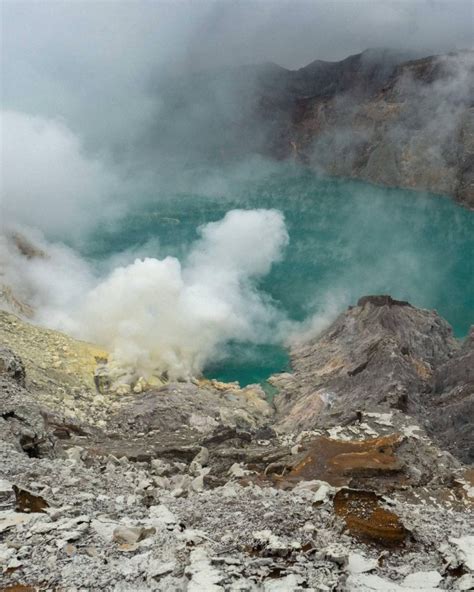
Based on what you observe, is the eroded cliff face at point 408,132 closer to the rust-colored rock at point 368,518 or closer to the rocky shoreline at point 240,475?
the rocky shoreline at point 240,475

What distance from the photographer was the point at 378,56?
182 m

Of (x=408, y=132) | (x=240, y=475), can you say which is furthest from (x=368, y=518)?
(x=408, y=132)

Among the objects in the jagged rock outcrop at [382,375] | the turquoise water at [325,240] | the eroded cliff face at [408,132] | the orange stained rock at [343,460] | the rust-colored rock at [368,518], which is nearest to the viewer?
the rust-colored rock at [368,518]

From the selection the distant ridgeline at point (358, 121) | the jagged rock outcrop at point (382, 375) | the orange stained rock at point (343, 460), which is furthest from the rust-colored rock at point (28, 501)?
the distant ridgeline at point (358, 121)

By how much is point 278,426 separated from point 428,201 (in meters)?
116

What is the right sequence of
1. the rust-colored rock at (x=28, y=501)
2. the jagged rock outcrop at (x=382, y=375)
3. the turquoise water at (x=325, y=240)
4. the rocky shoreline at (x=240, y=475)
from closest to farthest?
the rocky shoreline at (x=240, y=475) < the rust-colored rock at (x=28, y=501) < the jagged rock outcrop at (x=382, y=375) < the turquoise water at (x=325, y=240)

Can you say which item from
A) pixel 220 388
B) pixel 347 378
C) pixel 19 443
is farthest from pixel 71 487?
pixel 220 388

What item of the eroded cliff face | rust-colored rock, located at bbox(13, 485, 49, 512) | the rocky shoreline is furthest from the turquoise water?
rust-colored rock, located at bbox(13, 485, 49, 512)

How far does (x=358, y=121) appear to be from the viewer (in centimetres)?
17212

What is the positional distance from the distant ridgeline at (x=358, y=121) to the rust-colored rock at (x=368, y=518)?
13872 cm

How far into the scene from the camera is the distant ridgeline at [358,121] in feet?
498

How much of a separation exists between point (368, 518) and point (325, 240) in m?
103

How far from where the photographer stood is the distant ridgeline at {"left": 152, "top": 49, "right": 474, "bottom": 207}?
152m

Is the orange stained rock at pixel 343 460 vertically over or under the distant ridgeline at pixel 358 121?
under
